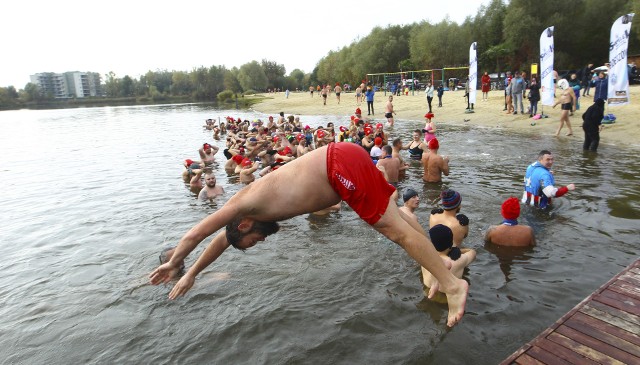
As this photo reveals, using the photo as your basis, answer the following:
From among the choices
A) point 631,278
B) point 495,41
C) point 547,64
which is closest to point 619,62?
point 547,64

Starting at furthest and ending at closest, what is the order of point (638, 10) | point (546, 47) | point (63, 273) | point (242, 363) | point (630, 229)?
1. point (638, 10)
2. point (546, 47)
3. point (63, 273)
4. point (630, 229)
5. point (242, 363)

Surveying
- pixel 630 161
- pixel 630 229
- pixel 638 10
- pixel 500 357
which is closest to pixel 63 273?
pixel 500 357

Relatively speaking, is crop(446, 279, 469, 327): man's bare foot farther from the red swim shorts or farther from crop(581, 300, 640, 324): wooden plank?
crop(581, 300, 640, 324): wooden plank

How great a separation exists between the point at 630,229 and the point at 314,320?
20.0 feet

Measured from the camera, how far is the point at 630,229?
7402 mm

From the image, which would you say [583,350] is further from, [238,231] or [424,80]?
[424,80]

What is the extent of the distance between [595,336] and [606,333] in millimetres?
132

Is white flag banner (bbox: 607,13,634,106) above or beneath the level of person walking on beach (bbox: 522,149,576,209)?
above

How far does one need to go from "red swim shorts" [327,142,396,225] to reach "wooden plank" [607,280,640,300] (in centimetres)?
340

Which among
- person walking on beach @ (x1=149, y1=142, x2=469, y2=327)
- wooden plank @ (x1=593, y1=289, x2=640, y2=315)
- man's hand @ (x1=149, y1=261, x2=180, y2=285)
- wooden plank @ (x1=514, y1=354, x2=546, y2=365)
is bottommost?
wooden plank @ (x1=514, y1=354, x2=546, y2=365)

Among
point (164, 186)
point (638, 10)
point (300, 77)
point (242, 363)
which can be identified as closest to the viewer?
point (242, 363)

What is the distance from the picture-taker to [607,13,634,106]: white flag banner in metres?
14.3

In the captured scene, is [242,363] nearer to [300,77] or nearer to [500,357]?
[500,357]

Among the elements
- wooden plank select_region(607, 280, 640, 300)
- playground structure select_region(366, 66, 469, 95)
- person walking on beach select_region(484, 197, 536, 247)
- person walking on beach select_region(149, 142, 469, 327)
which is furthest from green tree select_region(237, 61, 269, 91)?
person walking on beach select_region(149, 142, 469, 327)
